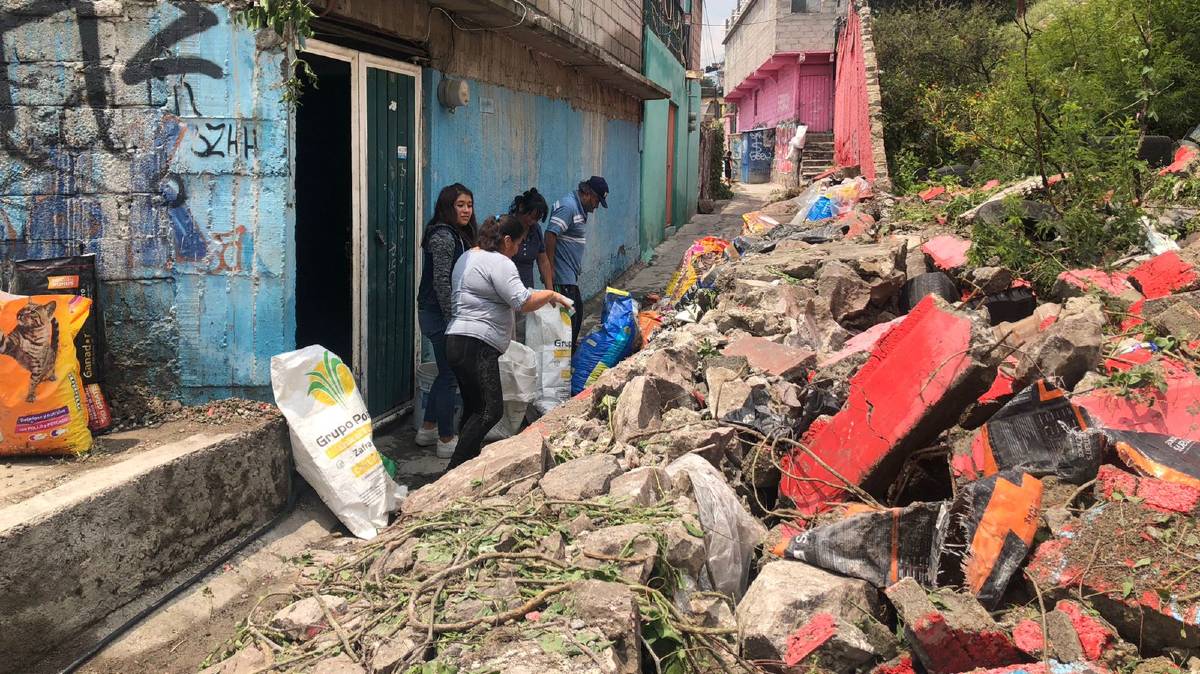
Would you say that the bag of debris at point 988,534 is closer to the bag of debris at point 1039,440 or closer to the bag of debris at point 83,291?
the bag of debris at point 1039,440

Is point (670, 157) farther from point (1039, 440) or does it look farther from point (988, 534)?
point (988, 534)

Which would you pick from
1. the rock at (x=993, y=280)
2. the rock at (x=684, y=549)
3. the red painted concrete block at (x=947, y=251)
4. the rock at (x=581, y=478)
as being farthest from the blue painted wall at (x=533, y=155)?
the rock at (x=993, y=280)

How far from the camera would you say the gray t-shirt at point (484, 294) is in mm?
4926

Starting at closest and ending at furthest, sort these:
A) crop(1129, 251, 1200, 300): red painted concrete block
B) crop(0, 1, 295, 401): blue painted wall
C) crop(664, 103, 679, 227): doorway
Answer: crop(0, 1, 295, 401): blue painted wall → crop(1129, 251, 1200, 300): red painted concrete block → crop(664, 103, 679, 227): doorway

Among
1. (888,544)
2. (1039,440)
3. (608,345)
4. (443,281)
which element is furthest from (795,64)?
(888,544)

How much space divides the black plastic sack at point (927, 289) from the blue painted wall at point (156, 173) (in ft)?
13.7

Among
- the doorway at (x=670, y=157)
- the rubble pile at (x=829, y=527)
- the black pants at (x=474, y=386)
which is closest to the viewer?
the rubble pile at (x=829, y=527)

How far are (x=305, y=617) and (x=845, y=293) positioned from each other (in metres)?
4.63

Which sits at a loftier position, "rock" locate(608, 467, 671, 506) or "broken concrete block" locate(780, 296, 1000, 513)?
"broken concrete block" locate(780, 296, 1000, 513)

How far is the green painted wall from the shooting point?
14.9 metres

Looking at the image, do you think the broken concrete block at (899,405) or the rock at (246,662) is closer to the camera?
the rock at (246,662)

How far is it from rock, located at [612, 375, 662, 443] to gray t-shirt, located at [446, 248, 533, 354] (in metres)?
0.88

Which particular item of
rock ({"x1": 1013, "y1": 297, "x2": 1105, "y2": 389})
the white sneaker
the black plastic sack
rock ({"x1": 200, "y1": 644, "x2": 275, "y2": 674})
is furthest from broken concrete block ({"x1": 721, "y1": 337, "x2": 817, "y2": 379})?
rock ({"x1": 200, "y1": 644, "x2": 275, "y2": 674})

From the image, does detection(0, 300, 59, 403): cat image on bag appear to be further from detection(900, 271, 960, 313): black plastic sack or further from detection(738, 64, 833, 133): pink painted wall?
detection(738, 64, 833, 133): pink painted wall
